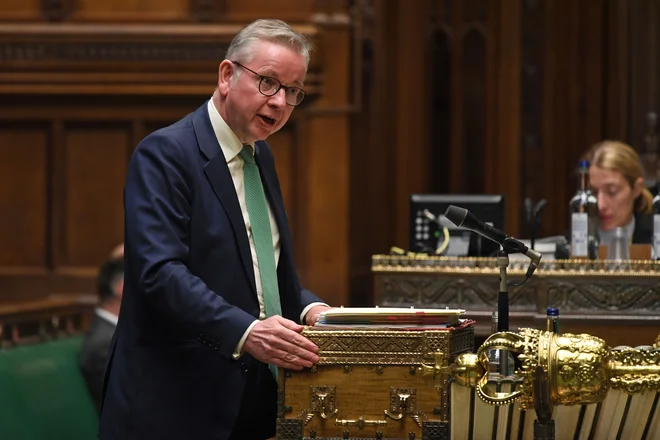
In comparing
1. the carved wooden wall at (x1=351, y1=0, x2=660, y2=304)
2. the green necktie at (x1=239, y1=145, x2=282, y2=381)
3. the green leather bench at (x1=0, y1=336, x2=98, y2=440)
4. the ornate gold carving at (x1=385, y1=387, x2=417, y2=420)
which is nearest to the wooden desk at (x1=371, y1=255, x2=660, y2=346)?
the green leather bench at (x1=0, y1=336, x2=98, y2=440)

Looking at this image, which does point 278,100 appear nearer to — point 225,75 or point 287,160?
point 225,75

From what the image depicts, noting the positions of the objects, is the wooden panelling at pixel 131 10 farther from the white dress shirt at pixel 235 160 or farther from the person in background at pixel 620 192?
the white dress shirt at pixel 235 160

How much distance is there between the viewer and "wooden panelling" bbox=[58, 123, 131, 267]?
6.00 metres

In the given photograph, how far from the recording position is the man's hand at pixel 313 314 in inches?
104

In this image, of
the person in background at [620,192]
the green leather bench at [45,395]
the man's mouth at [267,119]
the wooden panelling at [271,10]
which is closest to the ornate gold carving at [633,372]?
the man's mouth at [267,119]

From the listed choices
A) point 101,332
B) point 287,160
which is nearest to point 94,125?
point 287,160

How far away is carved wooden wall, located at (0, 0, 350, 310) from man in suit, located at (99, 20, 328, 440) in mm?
3346

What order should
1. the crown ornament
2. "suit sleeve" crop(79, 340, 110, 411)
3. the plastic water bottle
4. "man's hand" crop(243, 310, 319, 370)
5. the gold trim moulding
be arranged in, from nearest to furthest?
the crown ornament < "man's hand" crop(243, 310, 319, 370) < "suit sleeve" crop(79, 340, 110, 411) < the gold trim moulding < the plastic water bottle

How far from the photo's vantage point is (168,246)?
2.39m

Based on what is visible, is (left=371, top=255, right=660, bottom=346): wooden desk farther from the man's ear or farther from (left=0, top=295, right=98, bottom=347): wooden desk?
the man's ear

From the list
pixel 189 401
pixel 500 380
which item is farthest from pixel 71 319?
pixel 500 380

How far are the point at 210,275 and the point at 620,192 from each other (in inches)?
117

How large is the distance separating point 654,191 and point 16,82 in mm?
3178

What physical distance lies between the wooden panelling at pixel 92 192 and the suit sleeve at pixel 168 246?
11.6 ft
